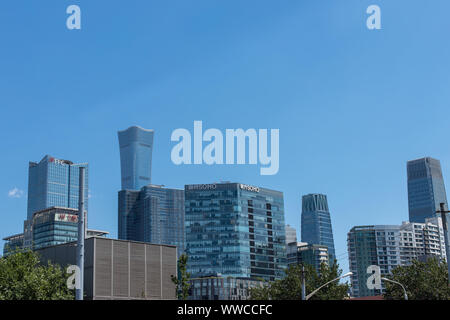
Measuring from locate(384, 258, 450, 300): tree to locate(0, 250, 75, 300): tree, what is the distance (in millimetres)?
51829

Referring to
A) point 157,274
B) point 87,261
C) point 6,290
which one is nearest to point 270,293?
point 157,274

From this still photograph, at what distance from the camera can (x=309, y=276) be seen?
11138 centimetres

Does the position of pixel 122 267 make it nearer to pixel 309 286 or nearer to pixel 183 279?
pixel 183 279

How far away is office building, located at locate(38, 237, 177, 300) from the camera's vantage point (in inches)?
3036

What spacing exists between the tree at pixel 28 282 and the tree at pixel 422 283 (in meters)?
51.8

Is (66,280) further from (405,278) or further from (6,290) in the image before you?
(405,278)

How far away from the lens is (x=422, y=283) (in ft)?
327

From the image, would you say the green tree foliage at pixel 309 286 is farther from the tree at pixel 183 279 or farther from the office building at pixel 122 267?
the tree at pixel 183 279

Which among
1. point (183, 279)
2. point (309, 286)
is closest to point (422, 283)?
point (309, 286)

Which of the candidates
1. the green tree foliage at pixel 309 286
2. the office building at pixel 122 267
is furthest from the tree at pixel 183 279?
the green tree foliage at pixel 309 286

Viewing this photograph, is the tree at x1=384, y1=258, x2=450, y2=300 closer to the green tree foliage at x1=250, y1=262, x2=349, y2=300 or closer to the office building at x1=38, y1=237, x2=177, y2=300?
the green tree foliage at x1=250, y1=262, x2=349, y2=300

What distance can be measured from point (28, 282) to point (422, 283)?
199 feet

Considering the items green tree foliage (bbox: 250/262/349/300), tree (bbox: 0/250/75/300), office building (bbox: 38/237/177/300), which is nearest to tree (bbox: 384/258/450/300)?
green tree foliage (bbox: 250/262/349/300)
